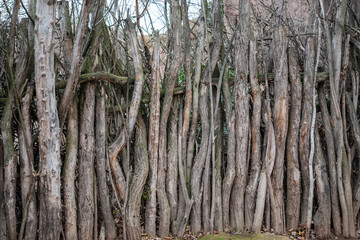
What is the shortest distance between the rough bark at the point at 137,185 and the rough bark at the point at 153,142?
3.5 inches

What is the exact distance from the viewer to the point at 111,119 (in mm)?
3967

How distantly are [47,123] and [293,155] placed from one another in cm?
298

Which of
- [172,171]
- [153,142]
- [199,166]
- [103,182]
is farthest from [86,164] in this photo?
[199,166]

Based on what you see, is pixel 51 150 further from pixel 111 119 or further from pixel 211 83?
pixel 211 83

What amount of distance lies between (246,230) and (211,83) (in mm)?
1967

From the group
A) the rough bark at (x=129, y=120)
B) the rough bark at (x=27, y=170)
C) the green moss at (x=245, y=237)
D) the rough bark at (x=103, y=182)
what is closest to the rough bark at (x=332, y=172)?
the green moss at (x=245, y=237)

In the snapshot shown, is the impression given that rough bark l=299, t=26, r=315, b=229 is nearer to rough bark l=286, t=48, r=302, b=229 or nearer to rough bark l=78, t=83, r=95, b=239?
rough bark l=286, t=48, r=302, b=229

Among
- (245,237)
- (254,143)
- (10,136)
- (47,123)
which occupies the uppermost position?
(47,123)

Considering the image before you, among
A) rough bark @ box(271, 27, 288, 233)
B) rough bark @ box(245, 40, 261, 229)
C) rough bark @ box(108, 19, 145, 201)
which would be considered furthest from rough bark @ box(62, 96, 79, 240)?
rough bark @ box(271, 27, 288, 233)

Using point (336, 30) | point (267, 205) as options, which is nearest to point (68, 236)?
point (267, 205)

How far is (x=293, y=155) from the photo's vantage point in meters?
3.88

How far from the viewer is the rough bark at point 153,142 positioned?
12.3 feet

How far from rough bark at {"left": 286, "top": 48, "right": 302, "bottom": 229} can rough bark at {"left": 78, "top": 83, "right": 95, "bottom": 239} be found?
246 cm

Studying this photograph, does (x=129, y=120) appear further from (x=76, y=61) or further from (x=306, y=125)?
(x=306, y=125)
